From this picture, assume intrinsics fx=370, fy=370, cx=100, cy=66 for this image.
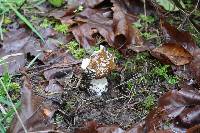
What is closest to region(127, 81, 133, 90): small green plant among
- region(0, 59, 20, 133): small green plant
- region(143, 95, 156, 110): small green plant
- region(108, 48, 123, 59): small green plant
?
region(143, 95, 156, 110): small green plant

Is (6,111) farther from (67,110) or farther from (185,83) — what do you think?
(185,83)

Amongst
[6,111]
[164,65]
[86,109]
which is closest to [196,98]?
[164,65]

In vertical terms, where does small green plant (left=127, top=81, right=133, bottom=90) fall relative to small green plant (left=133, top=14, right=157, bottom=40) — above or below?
below

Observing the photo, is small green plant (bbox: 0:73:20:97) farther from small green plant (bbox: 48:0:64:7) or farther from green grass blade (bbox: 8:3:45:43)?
small green plant (bbox: 48:0:64:7)

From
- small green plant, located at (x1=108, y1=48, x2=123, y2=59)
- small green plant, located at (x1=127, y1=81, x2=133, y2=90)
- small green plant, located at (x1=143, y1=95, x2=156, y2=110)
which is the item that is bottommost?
small green plant, located at (x1=143, y1=95, x2=156, y2=110)

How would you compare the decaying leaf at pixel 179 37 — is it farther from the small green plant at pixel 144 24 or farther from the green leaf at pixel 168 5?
the green leaf at pixel 168 5
